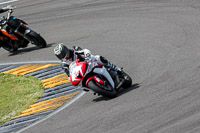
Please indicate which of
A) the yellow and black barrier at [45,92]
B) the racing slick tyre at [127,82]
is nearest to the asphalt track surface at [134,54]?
the racing slick tyre at [127,82]

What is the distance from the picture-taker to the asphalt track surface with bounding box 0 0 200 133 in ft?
28.5

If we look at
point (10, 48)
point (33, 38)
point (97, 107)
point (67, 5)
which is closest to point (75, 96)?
point (97, 107)

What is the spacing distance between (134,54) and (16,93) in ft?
12.5

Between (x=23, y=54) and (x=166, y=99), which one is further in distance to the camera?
(x=23, y=54)

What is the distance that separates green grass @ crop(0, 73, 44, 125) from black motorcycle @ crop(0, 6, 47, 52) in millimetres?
2073

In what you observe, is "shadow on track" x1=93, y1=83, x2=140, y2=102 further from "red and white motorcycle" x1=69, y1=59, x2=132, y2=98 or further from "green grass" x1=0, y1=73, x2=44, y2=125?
"green grass" x1=0, y1=73, x2=44, y2=125

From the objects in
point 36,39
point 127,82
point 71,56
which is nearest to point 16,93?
point 71,56

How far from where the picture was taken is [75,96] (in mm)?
11289

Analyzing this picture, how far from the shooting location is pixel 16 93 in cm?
1317

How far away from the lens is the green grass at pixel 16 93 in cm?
1183

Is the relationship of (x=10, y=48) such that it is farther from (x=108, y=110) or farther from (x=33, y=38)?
(x=108, y=110)

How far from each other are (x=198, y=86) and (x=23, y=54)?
8967 mm

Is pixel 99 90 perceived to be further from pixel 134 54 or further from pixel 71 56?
pixel 134 54

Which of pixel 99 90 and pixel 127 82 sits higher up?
pixel 99 90
